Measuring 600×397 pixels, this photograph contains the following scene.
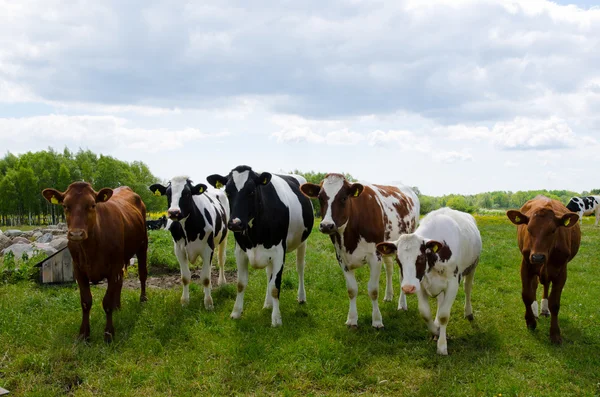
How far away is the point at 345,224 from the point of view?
24.5 feet

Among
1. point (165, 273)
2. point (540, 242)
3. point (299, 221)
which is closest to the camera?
point (540, 242)

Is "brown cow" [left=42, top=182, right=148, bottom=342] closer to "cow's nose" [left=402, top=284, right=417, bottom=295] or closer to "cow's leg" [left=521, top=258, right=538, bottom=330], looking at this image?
"cow's nose" [left=402, top=284, right=417, bottom=295]

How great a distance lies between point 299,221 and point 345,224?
1530 mm

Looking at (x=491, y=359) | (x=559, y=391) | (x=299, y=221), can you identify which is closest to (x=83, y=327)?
(x=299, y=221)

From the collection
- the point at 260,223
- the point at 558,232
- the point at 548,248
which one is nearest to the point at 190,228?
the point at 260,223

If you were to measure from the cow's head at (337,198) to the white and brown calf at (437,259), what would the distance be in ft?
3.23

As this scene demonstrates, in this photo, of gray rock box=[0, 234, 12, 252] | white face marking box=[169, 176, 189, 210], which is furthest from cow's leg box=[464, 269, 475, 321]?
gray rock box=[0, 234, 12, 252]

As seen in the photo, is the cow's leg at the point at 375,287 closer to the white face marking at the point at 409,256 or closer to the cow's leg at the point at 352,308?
the cow's leg at the point at 352,308

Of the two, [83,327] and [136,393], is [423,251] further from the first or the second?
[83,327]

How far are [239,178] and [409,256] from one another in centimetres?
313

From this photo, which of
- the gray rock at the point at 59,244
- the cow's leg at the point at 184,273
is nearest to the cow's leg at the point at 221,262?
the cow's leg at the point at 184,273

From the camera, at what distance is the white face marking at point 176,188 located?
8.32 meters

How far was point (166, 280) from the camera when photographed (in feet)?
37.2

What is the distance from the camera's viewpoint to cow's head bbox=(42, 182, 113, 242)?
6395 mm
